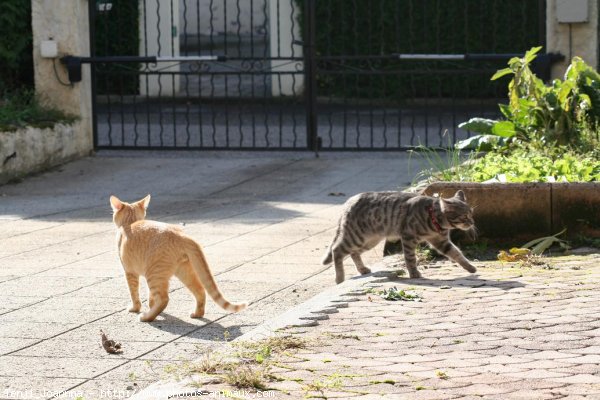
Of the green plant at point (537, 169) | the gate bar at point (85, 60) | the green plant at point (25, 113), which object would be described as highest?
the gate bar at point (85, 60)

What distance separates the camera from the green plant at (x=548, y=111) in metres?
10.2

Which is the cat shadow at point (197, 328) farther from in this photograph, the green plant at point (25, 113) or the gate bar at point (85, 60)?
the gate bar at point (85, 60)

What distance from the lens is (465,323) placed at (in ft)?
19.6

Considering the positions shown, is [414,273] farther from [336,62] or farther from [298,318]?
[336,62]

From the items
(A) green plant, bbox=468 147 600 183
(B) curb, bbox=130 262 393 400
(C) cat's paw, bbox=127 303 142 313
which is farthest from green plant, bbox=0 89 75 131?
(B) curb, bbox=130 262 393 400

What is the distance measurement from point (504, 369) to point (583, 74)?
6.14m

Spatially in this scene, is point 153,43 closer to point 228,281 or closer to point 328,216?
point 328,216

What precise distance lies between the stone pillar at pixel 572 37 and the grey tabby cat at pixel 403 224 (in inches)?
251

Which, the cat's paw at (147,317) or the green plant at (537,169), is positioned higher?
the green plant at (537,169)

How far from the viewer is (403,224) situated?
762 centimetres

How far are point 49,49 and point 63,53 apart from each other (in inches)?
10.1

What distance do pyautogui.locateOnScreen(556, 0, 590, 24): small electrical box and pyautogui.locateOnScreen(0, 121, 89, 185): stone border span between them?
6.24 m

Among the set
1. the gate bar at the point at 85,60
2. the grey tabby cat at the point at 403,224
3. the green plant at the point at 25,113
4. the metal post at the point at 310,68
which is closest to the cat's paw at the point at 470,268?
the grey tabby cat at the point at 403,224

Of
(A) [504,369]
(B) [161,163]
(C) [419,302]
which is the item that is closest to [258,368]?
(A) [504,369]
